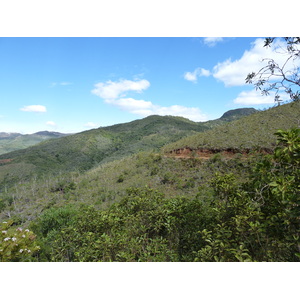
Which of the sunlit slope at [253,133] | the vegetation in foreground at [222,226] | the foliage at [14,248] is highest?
the sunlit slope at [253,133]

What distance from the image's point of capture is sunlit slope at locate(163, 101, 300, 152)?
18.0 metres

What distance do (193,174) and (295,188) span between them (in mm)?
18062

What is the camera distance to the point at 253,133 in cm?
2036

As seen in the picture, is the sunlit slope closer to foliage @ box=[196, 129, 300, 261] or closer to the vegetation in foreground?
the vegetation in foreground

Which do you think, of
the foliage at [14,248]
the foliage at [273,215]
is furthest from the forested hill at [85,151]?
the foliage at [273,215]

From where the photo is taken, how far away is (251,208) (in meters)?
2.30

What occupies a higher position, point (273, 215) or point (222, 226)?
point (273, 215)

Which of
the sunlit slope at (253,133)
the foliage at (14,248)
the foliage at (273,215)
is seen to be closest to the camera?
the foliage at (273,215)

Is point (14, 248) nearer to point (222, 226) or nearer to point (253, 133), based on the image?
point (222, 226)

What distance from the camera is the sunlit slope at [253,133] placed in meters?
18.0

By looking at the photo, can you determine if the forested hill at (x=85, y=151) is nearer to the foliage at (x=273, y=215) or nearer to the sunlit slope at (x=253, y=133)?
the sunlit slope at (x=253, y=133)

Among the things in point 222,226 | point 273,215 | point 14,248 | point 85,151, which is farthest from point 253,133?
point 85,151
